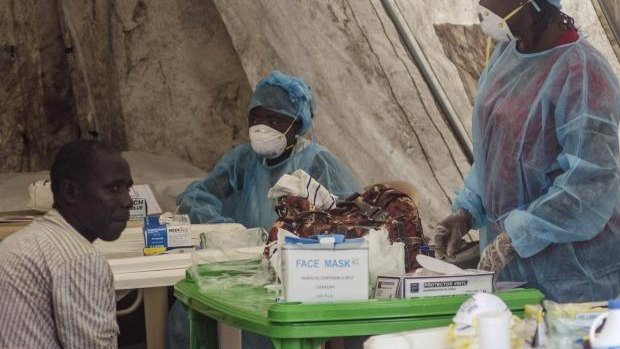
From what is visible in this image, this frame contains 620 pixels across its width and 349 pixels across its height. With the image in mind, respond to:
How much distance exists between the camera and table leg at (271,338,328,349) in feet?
9.57

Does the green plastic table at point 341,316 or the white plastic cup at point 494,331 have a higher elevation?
the white plastic cup at point 494,331

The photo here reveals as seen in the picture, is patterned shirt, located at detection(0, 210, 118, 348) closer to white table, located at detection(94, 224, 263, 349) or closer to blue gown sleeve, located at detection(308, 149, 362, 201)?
white table, located at detection(94, 224, 263, 349)

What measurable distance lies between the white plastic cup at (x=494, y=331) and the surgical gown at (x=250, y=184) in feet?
10.1

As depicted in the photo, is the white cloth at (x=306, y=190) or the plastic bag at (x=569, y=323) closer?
the plastic bag at (x=569, y=323)

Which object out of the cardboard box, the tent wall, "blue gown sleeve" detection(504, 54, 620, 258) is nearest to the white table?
the cardboard box

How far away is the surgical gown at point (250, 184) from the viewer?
557cm

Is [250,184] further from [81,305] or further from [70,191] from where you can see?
[81,305]

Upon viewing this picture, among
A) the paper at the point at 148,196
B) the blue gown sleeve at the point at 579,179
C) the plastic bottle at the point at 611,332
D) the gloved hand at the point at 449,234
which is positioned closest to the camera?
the plastic bottle at the point at 611,332

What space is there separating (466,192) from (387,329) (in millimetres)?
1207

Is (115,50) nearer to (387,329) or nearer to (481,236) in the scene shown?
(481,236)

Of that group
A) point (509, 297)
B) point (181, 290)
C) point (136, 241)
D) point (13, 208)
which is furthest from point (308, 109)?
point (509, 297)

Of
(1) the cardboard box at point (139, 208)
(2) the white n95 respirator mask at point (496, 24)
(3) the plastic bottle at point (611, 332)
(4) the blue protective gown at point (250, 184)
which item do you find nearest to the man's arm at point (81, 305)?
(3) the plastic bottle at point (611, 332)

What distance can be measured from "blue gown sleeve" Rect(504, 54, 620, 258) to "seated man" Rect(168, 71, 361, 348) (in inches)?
76.5

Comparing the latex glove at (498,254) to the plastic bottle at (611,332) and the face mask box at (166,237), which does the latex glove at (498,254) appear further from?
the face mask box at (166,237)
